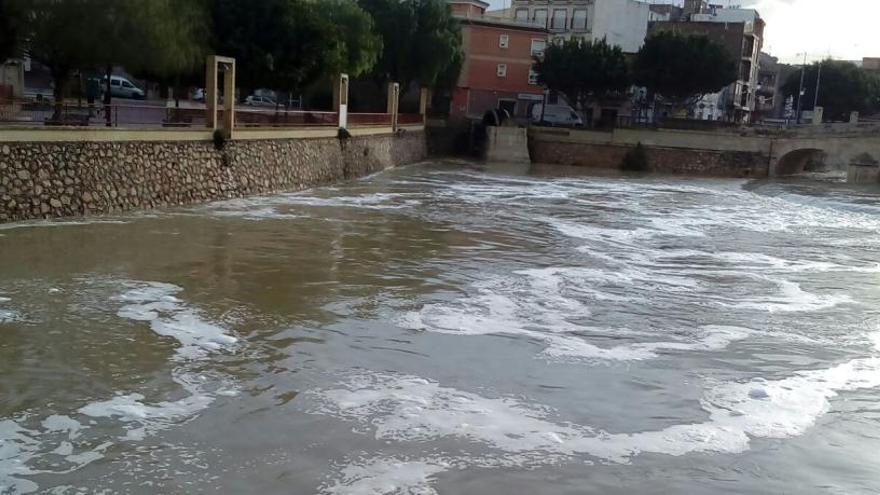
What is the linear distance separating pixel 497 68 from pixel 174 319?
4672cm

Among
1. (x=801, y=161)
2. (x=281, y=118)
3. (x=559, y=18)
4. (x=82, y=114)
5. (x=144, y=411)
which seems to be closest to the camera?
(x=144, y=411)

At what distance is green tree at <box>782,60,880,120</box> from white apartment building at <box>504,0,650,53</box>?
1788 centimetres

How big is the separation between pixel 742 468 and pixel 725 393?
2070mm

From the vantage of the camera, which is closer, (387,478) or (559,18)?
(387,478)

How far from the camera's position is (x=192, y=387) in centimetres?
849

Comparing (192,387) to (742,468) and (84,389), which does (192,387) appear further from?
(742,468)

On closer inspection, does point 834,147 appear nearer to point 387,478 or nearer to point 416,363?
point 416,363

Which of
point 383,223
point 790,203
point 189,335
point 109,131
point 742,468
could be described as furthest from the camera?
point 790,203

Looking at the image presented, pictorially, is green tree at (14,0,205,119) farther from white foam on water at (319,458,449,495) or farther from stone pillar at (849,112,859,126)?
stone pillar at (849,112,859,126)

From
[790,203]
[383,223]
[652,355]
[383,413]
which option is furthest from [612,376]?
[790,203]

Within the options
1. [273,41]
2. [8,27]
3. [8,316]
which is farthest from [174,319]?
[273,41]

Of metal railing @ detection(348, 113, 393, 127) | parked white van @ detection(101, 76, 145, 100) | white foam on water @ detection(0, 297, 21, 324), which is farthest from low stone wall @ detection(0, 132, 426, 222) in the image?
parked white van @ detection(101, 76, 145, 100)

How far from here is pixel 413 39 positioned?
43531mm

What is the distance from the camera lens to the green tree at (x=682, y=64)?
51.2m
